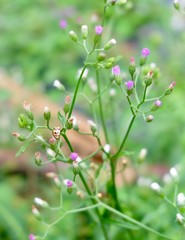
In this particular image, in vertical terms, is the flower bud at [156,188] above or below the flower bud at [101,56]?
below

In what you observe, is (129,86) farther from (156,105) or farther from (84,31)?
(84,31)

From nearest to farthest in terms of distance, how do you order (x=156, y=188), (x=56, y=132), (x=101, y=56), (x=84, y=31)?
1. (x=56, y=132)
2. (x=101, y=56)
3. (x=84, y=31)
4. (x=156, y=188)

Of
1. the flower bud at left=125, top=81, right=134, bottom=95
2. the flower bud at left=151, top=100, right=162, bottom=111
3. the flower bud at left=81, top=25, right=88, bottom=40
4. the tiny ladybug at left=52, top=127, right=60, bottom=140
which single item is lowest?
the tiny ladybug at left=52, top=127, right=60, bottom=140

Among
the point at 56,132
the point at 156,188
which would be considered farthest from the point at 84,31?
the point at 156,188

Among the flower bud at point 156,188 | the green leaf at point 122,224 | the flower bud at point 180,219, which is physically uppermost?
the flower bud at point 156,188

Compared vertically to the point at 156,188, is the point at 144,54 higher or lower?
higher

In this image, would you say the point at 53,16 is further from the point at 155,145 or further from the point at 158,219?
the point at 158,219

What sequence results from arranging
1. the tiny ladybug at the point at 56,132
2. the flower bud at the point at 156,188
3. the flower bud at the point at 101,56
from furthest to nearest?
1. the flower bud at the point at 156,188
2. the flower bud at the point at 101,56
3. the tiny ladybug at the point at 56,132

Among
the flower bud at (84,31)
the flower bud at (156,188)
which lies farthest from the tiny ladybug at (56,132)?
the flower bud at (156,188)

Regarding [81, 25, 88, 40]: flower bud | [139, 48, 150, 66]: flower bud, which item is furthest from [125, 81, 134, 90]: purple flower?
[81, 25, 88, 40]: flower bud

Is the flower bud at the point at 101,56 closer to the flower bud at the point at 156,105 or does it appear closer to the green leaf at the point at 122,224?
the flower bud at the point at 156,105

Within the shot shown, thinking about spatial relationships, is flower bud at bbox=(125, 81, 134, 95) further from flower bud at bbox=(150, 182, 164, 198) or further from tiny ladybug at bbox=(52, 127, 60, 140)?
flower bud at bbox=(150, 182, 164, 198)
